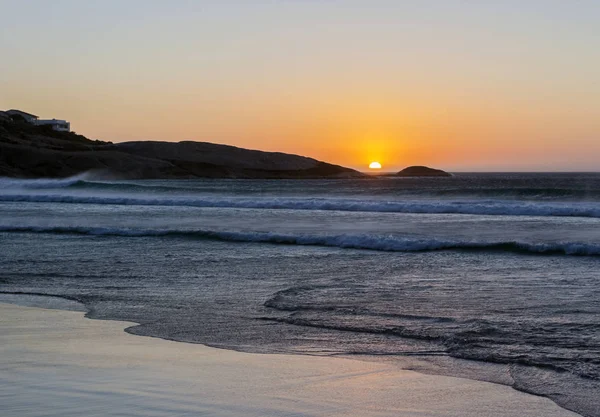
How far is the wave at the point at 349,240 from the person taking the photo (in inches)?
618

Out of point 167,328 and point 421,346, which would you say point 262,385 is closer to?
point 421,346

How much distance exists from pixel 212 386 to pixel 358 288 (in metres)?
5.22

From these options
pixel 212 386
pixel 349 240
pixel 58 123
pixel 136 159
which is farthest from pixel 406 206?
pixel 58 123

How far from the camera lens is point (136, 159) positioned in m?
96.7

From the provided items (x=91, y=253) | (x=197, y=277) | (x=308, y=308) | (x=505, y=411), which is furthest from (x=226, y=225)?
(x=505, y=411)

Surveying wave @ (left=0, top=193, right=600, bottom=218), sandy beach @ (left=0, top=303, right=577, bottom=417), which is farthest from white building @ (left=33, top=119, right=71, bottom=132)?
sandy beach @ (left=0, top=303, right=577, bottom=417)

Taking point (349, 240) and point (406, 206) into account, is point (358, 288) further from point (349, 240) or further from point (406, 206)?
point (406, 206)

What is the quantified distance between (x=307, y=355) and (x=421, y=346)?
1.08m

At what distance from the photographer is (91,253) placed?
15570mm

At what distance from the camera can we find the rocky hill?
83438 mm

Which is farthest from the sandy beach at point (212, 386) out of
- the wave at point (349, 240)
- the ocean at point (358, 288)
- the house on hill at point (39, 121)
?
the house on hill at point (39, 121)

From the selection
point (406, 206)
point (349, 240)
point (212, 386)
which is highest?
point (406, 206)

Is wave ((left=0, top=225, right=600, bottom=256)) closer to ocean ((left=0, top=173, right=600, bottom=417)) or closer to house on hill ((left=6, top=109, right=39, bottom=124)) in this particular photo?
ocean ((left=0, top=173, right=600, bottom=417))

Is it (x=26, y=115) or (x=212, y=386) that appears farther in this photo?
(x=26, y=115)
